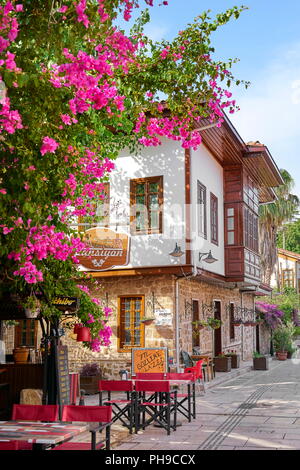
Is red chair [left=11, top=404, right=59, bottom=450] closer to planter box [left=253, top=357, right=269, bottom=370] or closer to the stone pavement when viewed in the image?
the stone pavement

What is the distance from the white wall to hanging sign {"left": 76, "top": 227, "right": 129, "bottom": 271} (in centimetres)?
195

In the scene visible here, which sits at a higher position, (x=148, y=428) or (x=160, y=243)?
Result: (x=160, y=243)

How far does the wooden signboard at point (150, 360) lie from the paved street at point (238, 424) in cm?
116

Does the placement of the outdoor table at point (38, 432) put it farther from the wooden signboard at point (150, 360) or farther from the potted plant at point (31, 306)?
the wooden signboard at point (150, 360)

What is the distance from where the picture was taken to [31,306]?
762 cm

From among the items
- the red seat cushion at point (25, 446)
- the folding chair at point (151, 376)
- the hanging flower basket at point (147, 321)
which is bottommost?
the red seat cushion at point (25, 446)

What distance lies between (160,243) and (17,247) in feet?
32.8

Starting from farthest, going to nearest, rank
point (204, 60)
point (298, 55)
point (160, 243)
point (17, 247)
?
point (160, 243) < point (204, 60) < point (298, 55) < point (17, 247)

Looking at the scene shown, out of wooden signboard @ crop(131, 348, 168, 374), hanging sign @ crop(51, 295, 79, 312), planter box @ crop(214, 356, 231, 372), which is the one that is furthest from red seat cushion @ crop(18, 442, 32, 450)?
planter box @ crop(214, 356, 231, 372)

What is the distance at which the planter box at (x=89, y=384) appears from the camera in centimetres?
1385

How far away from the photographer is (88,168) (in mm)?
7465

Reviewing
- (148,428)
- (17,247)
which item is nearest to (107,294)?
(148,428)

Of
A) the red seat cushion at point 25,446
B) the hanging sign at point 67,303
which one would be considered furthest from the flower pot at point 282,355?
the red seat cushion at point 25,446

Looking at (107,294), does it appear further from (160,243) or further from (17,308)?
(17,308)
